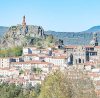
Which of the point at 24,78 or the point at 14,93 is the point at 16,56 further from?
the point at 14,93

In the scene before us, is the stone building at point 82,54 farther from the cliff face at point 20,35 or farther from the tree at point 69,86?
the tree at point 69,86

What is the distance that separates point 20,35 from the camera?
295 ft

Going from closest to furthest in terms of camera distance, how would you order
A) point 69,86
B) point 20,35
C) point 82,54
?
point 69,86
point 82,54
point 20,35

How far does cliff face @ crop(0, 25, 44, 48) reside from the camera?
8843cm

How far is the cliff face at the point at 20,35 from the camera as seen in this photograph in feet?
290

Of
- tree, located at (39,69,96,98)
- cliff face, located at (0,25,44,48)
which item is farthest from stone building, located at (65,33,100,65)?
tree, located at (39,69,96,98)

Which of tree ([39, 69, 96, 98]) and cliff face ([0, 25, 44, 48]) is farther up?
cliff face ([0, 25, 44, 48])

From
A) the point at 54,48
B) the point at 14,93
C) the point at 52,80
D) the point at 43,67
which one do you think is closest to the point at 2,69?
the point at 43,67

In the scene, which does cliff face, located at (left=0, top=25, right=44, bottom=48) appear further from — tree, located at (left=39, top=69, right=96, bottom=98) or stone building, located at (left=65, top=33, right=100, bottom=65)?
tree, located at (left=39, top=69, right=96, bottom=98)

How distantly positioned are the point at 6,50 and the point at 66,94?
212ft

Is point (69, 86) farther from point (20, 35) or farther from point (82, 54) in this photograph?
point (20, 35)

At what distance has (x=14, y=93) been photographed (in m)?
42.0

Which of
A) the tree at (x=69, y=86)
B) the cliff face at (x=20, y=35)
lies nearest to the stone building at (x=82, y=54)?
the cliff face at (x=20, y=35)

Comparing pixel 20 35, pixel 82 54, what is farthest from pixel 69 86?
pixel 20 35
